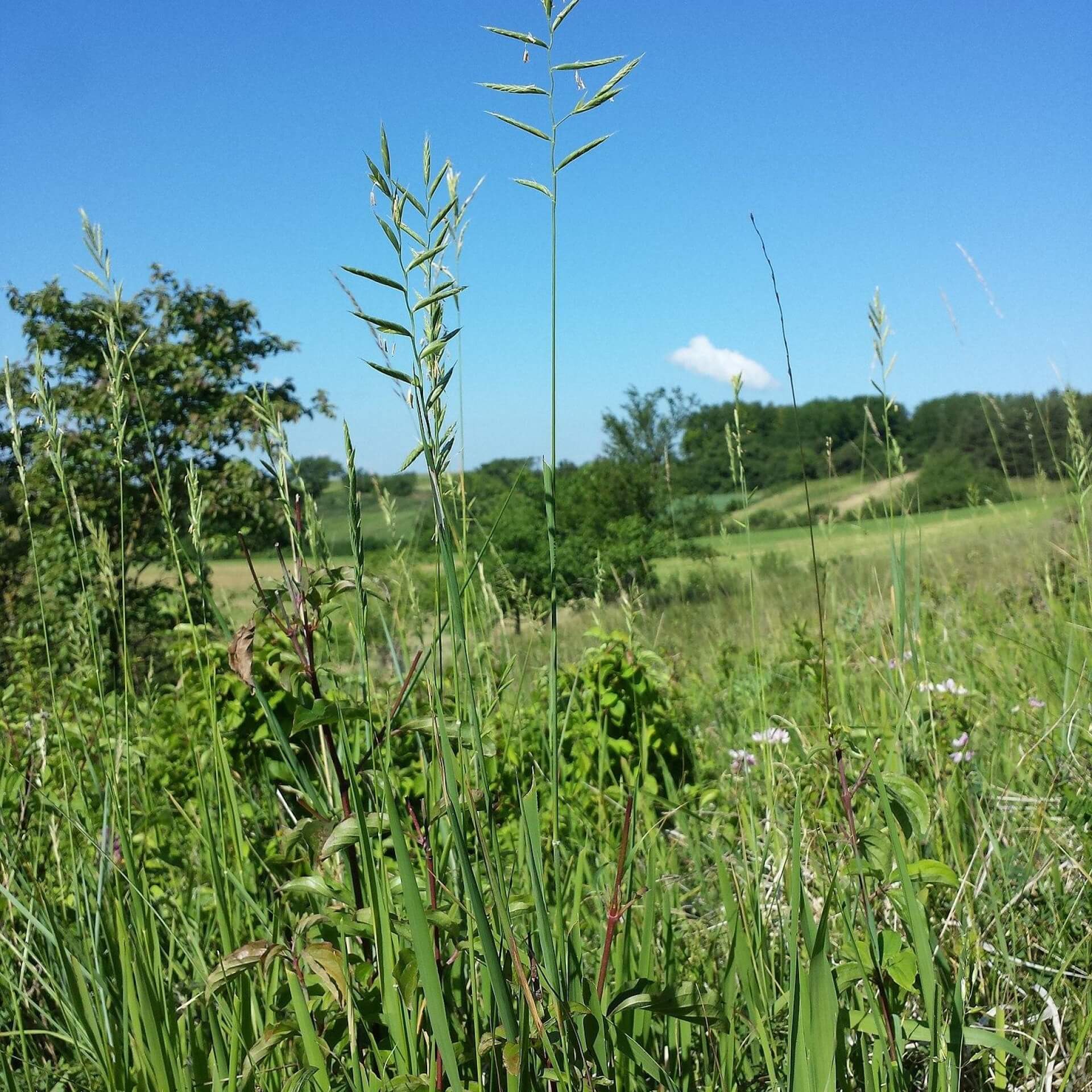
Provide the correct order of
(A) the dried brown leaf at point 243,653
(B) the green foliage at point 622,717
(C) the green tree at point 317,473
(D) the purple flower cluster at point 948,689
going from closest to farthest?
(A) the dried brown leaf at point 243,653, (C) the green tree at point 317,473, (D) the purple flower cluster at point 948,689, (B) the green foliage at point 622,717

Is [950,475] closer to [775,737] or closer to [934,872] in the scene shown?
[775,737]

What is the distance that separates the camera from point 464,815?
1.19m

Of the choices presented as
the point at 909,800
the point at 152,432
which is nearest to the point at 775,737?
the point at 909,800

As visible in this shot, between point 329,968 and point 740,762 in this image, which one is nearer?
point 329,968

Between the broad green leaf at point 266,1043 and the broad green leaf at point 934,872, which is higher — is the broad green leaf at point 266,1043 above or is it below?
below

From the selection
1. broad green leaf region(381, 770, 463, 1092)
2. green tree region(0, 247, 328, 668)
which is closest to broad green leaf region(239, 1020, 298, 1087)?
broad green leaf region(381, 770, 463, 1092)

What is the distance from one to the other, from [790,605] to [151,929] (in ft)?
27.2

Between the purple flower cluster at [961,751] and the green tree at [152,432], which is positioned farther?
the green tree at [152,432]

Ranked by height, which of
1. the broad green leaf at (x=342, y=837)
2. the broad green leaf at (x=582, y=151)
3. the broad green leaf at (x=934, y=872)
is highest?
the broad green leaf at (x=582, y=151)

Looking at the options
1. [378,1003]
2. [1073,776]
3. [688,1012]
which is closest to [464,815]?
[378,1003]

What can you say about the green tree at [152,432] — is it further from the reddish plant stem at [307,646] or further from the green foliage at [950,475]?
the green foliage at [950,475]

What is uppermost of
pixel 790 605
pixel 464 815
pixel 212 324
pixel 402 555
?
pixel 212 324

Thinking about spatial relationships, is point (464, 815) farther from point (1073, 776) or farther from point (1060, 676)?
point (1060, 676)

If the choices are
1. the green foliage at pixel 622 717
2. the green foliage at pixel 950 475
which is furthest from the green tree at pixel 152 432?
the green foliage at pixel 950 475
